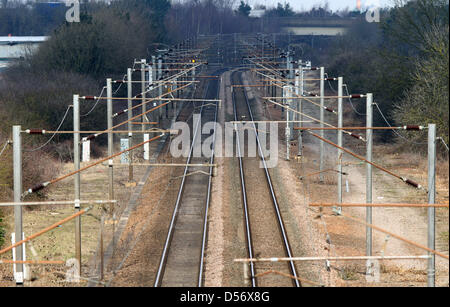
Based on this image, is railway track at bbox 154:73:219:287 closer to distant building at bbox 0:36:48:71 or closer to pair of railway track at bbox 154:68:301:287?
pair of railway track at bbox 154:68:301:287

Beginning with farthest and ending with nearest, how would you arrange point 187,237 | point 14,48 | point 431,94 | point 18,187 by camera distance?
point 14,48 → point 431,94 → point 187,237 → point 18,187

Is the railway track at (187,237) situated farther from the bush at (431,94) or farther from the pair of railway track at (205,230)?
the bush at (431,94)

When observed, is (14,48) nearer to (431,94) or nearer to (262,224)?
(431,94)

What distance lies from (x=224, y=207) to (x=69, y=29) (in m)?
27.5

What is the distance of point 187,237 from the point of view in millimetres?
19938

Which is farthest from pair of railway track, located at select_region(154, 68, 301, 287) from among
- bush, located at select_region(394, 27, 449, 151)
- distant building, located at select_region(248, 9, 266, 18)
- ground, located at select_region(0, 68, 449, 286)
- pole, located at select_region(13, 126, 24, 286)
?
distant building, located at select_region(248, 9, 266, 18)

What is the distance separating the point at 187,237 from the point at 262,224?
103 inches

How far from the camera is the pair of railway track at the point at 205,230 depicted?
53.8 ft

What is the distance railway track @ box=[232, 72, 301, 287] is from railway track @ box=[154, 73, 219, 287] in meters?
1.26

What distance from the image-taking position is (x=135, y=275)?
16.5 meters

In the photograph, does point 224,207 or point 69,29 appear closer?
point 224,207

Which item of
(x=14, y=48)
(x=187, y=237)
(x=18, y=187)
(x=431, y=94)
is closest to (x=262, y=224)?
(x=187, y=237)
